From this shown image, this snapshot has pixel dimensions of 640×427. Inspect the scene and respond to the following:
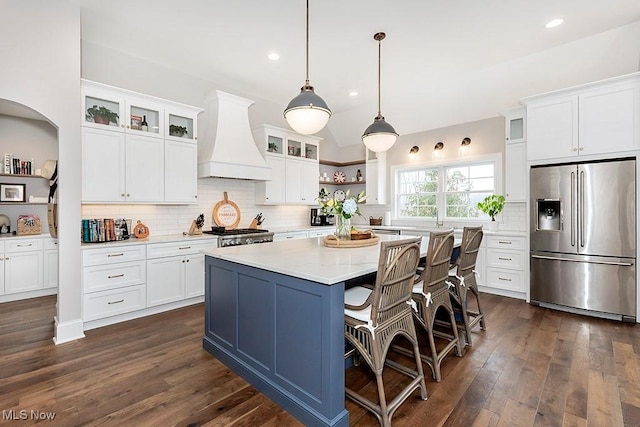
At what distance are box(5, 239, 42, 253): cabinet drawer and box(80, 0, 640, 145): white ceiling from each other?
2.81 metres

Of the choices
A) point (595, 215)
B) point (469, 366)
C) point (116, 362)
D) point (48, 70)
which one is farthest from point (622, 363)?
point (48, 70)

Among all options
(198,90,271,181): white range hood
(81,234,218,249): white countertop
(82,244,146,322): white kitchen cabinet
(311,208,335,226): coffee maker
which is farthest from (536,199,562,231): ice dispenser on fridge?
(82,244,146,322): white kitchen cabinet

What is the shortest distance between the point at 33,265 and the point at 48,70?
9.31 feet

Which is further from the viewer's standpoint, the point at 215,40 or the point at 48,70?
the point at 215,40

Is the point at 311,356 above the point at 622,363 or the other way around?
above

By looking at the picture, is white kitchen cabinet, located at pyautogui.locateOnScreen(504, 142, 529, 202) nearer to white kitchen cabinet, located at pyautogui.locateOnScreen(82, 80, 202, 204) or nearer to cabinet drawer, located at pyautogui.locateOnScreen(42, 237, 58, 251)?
white kitchen cabinet, located at pyautogui.locateOnScreen(82, 80, 202, 204)

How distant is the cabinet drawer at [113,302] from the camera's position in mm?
3188

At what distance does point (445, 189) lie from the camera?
561cm

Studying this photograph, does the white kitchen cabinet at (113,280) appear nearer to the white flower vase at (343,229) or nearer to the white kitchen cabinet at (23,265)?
the white kitchen cabinet at (23,265)

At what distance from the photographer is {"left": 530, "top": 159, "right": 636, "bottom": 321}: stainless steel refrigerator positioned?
340 cm

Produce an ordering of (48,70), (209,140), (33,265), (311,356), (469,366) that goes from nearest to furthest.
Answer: (311,356), (469,366), (48,70), (33,265), (209,140)

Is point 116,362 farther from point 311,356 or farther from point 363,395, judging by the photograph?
point 363,395

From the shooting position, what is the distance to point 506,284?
4355mm

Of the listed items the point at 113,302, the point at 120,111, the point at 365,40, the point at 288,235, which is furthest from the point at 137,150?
the point at 365,40
